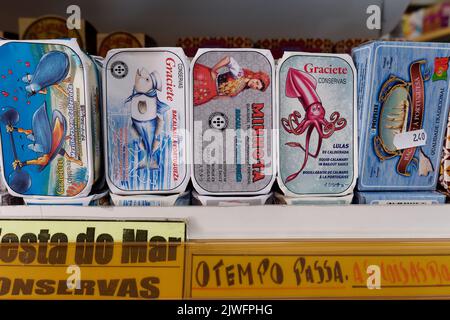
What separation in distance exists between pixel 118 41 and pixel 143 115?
56cm

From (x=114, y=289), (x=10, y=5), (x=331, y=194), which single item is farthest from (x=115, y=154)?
(x=10, y=5)

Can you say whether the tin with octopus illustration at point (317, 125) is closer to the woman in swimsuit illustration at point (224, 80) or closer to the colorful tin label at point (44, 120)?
the woman in swimsuit illustration at point (224, 80)

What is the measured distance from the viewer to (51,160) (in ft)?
2.49

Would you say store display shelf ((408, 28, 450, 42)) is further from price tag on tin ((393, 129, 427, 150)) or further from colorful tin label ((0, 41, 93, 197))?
colorful tin label ((0, 41, 93, 197))

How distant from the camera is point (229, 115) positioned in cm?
79

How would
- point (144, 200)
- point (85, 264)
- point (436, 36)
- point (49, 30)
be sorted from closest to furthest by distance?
1. point (85, 264)
2. point (144, 200)
3. point (49, 30)
4. point (436, 36)

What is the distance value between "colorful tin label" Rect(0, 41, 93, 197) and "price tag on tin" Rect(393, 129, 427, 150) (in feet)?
2.11

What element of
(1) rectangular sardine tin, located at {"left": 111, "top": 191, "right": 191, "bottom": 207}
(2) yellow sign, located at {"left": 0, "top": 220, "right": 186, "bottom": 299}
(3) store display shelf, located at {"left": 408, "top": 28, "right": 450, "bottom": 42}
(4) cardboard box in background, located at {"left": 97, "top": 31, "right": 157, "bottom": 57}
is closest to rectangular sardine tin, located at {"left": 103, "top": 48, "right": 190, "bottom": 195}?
(1) rectangular sardine tin, located at {"left": 111, "top": 191, "right": 191, "bottom": 207}

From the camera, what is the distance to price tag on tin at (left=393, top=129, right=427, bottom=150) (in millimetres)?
804

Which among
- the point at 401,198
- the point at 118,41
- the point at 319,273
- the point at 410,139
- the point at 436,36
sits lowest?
the point at 319,273

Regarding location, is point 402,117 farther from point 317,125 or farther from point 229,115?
point 229,115

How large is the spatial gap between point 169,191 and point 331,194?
13.6 inches

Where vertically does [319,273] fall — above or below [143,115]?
below

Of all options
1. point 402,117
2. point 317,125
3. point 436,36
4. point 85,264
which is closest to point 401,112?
point 402,117
